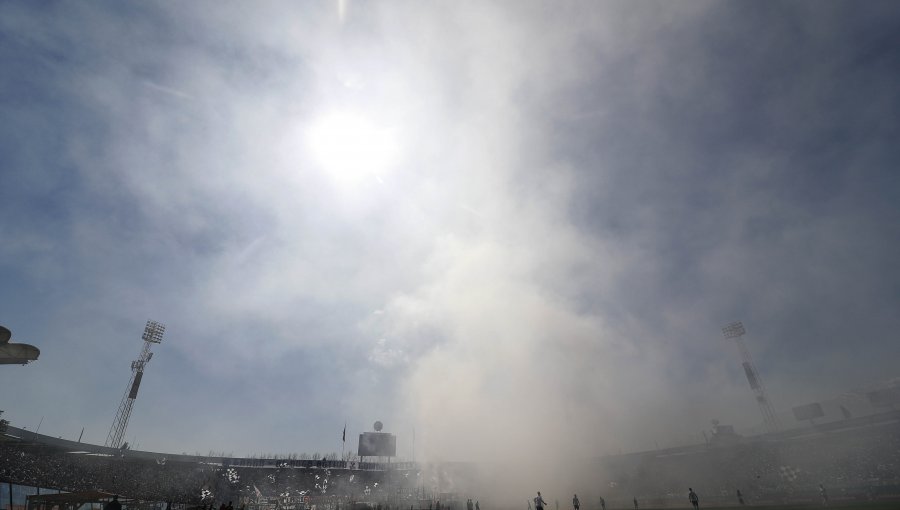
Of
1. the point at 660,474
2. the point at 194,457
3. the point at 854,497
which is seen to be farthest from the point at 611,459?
the point at 194,457

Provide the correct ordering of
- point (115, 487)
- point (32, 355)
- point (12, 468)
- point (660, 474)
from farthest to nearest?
point (660, 474) → point (115, 487) → point (12, 468) → point (32, 355)

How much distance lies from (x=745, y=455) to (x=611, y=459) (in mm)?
27807

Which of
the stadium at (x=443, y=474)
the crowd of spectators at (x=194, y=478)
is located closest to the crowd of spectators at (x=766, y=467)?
the stadium at (x=443, y=474)

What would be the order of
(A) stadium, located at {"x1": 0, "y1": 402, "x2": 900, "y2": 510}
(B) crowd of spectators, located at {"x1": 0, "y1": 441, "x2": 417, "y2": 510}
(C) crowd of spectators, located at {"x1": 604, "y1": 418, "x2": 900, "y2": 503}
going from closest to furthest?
(A) stadium, located at {"x1": 0, "y1": 402, "x2": 900, "y2": 510}
(C) crowd of spectators, located at {"x1": 604, "y1": 418, "x2": 900, "y2": 503}
(B) crowd of spectators, located at {"x1": 0, "y1": 441, "x2": 417, "y2": 510}

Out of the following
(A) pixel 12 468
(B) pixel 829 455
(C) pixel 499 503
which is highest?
(A) pixel 12 468

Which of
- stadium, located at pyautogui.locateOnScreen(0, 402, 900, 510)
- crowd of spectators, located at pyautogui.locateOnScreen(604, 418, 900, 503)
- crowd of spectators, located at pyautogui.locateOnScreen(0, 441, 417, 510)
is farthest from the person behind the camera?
crowd of spectators, located at pyautogui.locateOnScreen(0, 441, 417, 510)

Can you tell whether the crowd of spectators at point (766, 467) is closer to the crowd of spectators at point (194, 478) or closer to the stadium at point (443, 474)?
the stadium at point (443, 474)

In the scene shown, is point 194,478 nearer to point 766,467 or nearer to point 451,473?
point 451,473

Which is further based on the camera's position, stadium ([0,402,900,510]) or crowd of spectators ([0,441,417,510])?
crowd of spectators ([0,441,417,510])

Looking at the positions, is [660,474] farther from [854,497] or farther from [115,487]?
[115,487]

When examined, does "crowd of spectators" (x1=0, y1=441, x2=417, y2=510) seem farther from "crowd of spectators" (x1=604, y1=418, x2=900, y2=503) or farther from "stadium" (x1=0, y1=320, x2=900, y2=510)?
"crowd of spectators" (x1=604, y1=418, x2=900, y2=503)

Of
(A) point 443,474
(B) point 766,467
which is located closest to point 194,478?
(A) point 443,474

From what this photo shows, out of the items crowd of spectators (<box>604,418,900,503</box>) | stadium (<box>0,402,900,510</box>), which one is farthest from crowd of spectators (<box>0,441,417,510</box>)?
crowd of spectators (<box>604,418,900,503</box>)

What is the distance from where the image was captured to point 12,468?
206 ft
